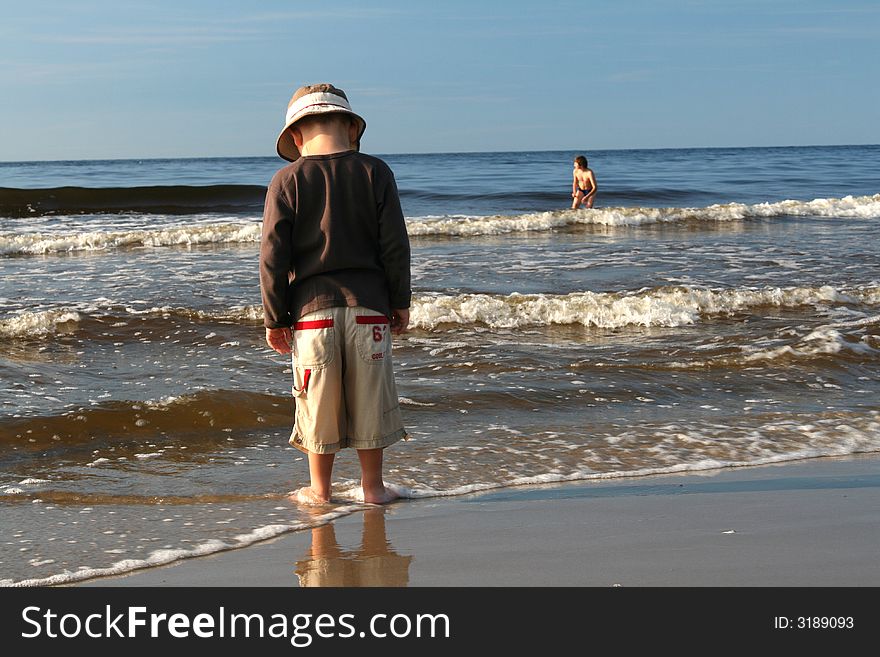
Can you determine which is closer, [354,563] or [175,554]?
[354,563]

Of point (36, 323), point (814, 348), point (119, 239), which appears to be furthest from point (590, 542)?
point (119, 239)

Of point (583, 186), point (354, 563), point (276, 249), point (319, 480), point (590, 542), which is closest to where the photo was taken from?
point (354, 563)

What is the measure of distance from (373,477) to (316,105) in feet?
5.23

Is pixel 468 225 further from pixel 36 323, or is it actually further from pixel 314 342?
pixel 314 342

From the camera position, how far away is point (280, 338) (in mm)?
4055

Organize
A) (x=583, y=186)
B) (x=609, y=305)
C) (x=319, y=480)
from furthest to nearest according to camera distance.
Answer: (x=583, y=186) → (x=609, y=305) → (x=319, y=480)

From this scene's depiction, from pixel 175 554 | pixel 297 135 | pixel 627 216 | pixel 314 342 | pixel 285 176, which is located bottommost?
pixel 175 554

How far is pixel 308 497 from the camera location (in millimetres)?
4340

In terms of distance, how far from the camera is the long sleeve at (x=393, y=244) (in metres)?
3.92

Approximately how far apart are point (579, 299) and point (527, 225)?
337 inches

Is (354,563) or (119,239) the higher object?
(119,239)

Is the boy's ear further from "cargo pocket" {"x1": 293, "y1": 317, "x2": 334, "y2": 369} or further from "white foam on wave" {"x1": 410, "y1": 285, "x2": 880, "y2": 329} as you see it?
"white foam on wave" {"x1": 410, "y1": 285, "x2": 880, "y2": 329}
